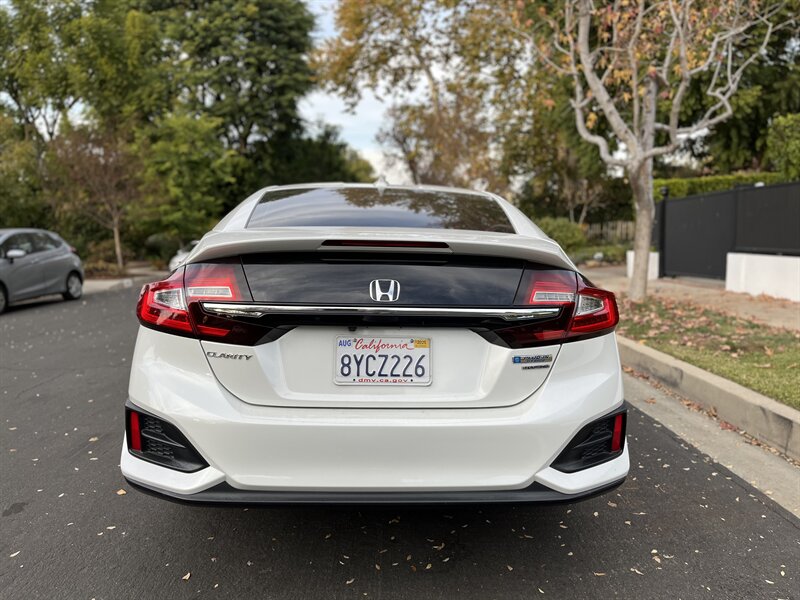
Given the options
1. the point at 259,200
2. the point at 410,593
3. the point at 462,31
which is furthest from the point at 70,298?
the point at 462,31

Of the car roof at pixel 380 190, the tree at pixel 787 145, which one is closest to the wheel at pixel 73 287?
the car roof at pixel 380 190

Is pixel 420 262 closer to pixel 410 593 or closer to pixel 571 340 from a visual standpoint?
pixel 571 340

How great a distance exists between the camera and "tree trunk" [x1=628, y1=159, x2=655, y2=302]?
10.0m

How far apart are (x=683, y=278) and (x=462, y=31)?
1640 cm

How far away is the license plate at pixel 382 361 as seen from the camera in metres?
2.43

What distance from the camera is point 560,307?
2.51 metres

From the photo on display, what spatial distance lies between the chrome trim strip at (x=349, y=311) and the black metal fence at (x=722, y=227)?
10021 millimetres

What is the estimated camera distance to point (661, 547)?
292 centimetres

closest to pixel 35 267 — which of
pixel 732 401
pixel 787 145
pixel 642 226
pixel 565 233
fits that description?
pixel 642 226

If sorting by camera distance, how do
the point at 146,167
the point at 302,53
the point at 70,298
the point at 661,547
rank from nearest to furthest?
1. the point at 661,547
2. the point at 70,298
3. the point at 146,167
4. the point at 302,53

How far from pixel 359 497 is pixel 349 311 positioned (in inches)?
27.4

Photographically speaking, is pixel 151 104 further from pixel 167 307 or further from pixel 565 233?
pixel 167 307

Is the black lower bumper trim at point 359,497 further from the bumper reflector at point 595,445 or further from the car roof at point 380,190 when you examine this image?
the car roof at point 380,190

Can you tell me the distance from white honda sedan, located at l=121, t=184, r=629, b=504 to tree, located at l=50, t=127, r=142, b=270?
19.5m
